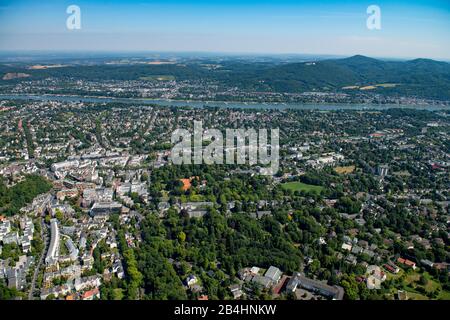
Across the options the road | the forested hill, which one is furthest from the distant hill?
the road

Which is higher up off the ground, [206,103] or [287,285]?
[206,103]

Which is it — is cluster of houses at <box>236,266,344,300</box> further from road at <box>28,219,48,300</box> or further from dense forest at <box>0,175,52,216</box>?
dense forest at <box>0,175,52,216</box>

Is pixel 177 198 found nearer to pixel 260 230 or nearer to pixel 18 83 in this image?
pixel 260 230

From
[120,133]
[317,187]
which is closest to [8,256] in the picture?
[317,187]

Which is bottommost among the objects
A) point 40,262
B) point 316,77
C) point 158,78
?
point 40,262

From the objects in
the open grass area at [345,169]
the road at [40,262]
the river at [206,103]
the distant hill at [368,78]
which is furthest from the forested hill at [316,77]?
the road at [40,262]

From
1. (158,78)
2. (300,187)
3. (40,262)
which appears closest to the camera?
(40,262)

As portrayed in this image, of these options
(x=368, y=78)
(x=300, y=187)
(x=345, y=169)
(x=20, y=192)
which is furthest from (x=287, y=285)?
(x=368, y=78)

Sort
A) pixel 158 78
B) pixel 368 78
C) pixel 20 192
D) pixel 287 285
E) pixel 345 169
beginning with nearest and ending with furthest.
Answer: pixel 287 285
pixel 20 192
pixel 345 169
pixel 158 78
pixel 368 78

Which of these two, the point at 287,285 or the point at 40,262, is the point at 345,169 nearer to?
the point at 287,285
